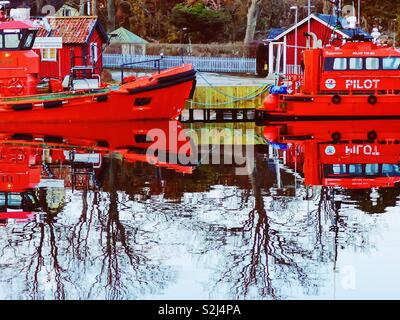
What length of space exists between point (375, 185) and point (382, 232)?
455 cm

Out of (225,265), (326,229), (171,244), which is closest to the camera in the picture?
(225,265)

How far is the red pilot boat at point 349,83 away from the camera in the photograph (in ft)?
99.7

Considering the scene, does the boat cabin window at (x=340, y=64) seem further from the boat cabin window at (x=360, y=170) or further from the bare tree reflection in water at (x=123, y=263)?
the bare tree reflection in water at (x=123, y=263)

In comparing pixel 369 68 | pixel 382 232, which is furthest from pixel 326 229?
pixel 369 68

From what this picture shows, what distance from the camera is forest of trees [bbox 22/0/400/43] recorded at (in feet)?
A: 168

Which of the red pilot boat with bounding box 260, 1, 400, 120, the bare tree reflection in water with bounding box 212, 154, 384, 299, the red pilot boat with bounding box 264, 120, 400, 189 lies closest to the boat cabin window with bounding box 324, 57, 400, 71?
the red pilot boat with bounding box 260, 1, 400, 120

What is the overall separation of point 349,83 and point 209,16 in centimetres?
2277

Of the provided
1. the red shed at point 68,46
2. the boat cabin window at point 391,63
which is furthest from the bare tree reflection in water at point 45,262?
the red shed at point 68,46

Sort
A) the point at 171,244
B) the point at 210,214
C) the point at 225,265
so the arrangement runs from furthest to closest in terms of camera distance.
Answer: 1. the point at 210,214
2. the point at 171,244
3. the point at 225,265

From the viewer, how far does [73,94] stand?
101 feet

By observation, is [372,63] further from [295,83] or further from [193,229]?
[193,229]

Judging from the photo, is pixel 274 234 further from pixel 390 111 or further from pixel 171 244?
pixel 390 111

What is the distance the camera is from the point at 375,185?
18.0 meters

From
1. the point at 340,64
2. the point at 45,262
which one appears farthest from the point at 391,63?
the point at 45,262
